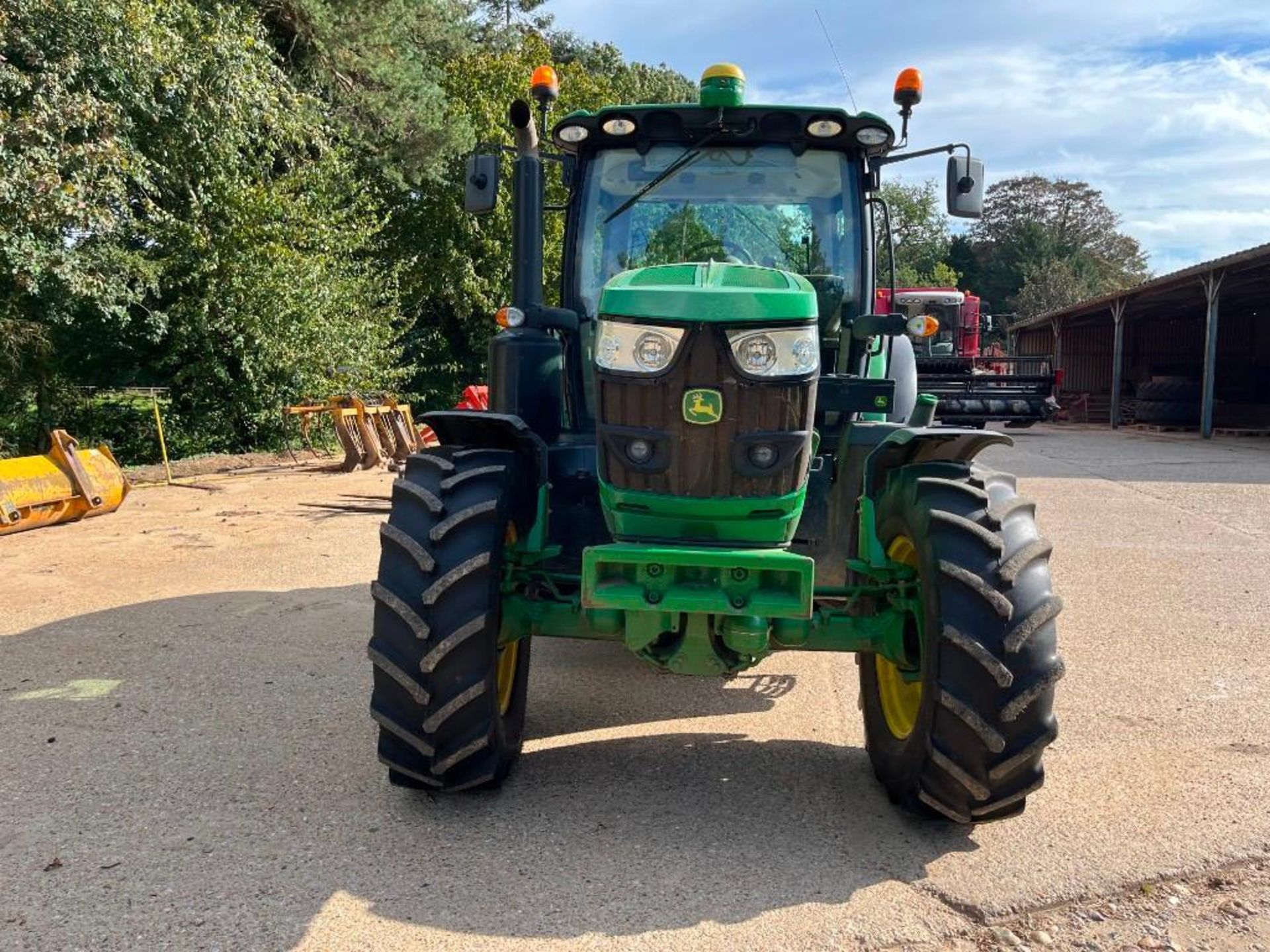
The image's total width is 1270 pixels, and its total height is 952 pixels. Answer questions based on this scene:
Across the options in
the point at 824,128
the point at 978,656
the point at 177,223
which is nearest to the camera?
the point at 978,656

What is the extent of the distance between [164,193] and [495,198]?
38.6ft

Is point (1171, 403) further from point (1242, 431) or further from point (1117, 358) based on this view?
point (1242, 431)

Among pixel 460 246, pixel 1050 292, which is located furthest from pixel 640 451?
pixel 1050 292

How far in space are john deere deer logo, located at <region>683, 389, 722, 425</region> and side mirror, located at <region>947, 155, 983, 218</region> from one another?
2076mm

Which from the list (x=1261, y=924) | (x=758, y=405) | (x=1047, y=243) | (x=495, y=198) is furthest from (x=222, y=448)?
(x=1047, y=243)

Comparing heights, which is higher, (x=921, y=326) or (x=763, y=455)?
(x=921, y=326)

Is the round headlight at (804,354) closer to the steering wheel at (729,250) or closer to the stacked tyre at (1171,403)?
the steering wheel at (729,250)

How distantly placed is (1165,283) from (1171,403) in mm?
3064

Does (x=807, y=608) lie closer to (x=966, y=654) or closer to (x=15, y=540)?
(x=966, y=654)

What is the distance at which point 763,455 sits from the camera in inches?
124

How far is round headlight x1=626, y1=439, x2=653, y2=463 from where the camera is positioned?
3174 millimetres

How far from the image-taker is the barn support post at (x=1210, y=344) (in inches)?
795

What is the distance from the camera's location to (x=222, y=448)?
53.7 feet

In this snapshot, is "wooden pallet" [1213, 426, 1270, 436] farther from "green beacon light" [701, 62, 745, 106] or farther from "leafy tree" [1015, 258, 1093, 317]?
"leafy tree" [1015, 258, 1093, 317]
